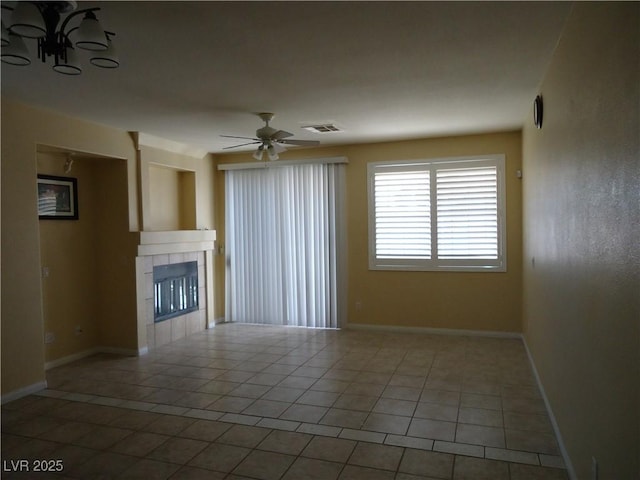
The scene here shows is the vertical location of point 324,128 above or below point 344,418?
above

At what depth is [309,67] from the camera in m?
3.25

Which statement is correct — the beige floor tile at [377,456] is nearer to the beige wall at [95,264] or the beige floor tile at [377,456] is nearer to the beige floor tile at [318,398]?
the beige floor tile at [318,398]

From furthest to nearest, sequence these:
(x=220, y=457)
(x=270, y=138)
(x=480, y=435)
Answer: (x=270, y=138) < (x=480, y=435) < (x=220, y=457)

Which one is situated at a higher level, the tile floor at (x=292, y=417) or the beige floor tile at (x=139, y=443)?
the tile floor at (x=292, y=417)

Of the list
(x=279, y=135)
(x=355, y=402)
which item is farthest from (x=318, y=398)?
(x=279, y=135)

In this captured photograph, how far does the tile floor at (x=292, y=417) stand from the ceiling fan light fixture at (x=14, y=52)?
2.33 m

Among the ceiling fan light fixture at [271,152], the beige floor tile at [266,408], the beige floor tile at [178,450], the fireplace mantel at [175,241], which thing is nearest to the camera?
the beige floor tile at [178,450]

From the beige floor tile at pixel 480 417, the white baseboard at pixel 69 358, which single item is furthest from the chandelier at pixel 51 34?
the white baseboard at pixel 69 358

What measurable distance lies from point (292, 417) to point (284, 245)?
11.2ft

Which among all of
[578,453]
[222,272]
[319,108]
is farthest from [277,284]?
[578,453]

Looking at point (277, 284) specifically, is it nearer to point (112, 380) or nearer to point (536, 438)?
point (112, 380)

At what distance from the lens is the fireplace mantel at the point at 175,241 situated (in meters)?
5.34

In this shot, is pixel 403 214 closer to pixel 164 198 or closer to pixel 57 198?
pixel 164 198

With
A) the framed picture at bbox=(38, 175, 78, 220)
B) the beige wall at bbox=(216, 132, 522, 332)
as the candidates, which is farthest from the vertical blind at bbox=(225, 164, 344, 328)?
the framed picture at bbox=(38, 175, 78, 220)
